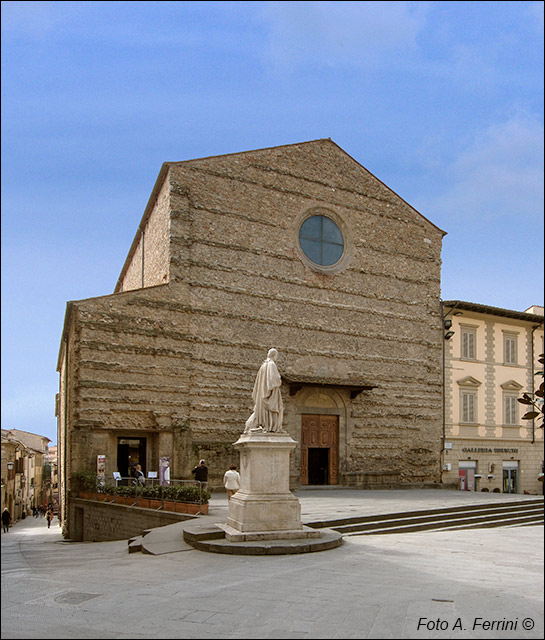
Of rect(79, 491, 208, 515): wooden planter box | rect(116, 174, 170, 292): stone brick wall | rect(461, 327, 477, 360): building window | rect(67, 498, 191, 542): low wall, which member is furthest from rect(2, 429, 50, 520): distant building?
rect(461, 327, 477, 360): building window

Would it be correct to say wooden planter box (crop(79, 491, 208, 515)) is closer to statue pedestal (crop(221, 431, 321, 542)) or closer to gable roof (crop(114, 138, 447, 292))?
statue pedestal (crop(221, 431, 321, 542))

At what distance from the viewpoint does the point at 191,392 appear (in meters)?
22.1

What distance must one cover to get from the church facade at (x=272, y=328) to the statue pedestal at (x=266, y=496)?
10.1 m

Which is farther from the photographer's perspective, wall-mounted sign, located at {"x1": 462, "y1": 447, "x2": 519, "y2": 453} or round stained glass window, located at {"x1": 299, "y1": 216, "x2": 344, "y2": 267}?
wall-mounted sign, located at {"x1": 462, "y1": 447, "x2": 519, "y2": 453}

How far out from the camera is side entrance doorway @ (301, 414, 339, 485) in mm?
24531

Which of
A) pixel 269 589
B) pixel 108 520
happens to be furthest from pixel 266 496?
pixel 108 520

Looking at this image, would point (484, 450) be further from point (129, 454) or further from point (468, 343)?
point (129, 454)

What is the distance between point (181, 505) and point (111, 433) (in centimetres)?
648

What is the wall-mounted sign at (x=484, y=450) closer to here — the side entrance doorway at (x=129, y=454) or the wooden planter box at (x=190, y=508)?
the side entrance doorway at (x=129, y=454)

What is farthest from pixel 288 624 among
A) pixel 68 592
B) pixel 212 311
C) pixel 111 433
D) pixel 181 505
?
pixel 212 311

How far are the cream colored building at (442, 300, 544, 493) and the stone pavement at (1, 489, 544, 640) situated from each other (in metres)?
16.8

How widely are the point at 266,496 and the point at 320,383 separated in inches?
490

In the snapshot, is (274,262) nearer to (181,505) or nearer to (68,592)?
(181,505)

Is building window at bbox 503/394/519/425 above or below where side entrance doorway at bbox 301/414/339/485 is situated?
above
